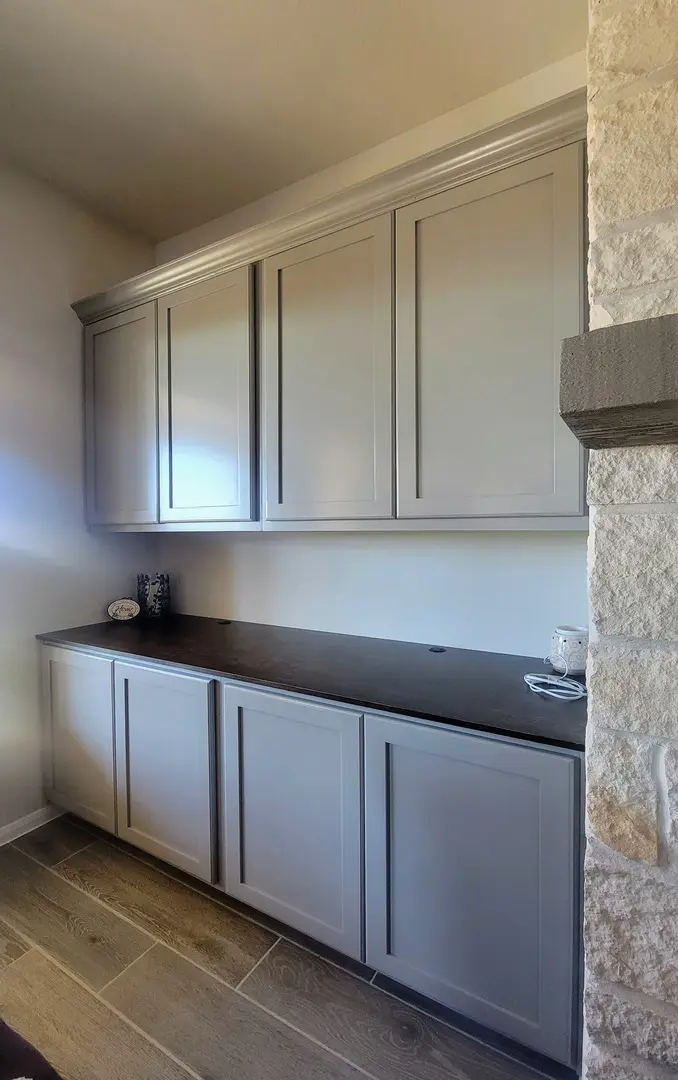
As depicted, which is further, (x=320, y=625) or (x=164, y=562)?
(x=164, y=562)

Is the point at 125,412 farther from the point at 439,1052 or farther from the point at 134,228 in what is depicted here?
the point at 439,1052

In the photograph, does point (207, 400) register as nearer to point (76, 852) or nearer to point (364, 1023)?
point (76, 852)

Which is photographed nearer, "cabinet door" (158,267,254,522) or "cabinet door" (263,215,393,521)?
"cabinet door" (263,215,393,521)

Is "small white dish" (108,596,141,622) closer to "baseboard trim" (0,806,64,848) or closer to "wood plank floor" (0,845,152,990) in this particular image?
"baseboard trim" (0,806,64,848)

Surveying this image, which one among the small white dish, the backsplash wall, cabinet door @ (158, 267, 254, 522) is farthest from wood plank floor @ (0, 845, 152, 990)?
cabinet door @ (158, 267, 254, 522)

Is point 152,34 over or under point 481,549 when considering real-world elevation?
over

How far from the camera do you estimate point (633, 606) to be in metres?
0.71

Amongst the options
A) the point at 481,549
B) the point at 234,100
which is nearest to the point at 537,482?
the point at 481,549

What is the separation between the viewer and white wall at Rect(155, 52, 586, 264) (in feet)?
5.27

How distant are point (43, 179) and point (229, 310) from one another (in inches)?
43.4

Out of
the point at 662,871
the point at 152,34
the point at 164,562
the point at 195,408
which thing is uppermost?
the point at 152,34

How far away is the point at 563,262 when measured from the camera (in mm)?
1294

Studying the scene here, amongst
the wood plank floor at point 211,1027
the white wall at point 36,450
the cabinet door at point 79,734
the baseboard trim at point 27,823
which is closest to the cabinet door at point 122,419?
the white wall at point 36,450

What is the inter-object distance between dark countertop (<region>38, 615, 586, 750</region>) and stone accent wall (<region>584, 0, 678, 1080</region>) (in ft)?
1.21
